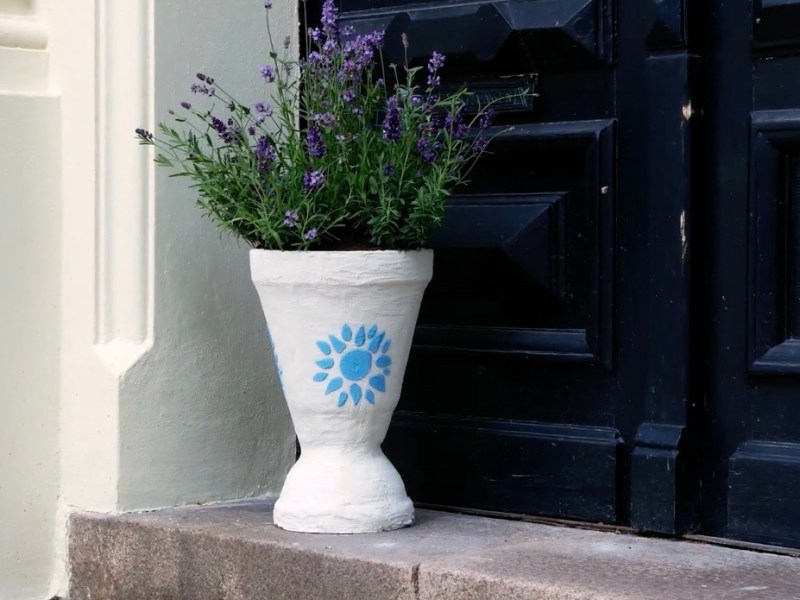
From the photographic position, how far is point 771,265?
7.64 ft

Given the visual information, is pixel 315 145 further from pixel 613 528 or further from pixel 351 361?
pixel 613 528

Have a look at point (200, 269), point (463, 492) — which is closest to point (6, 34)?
point (200, 269)

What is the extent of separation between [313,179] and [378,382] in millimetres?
375

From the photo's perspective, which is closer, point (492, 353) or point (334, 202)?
point (334, 202)

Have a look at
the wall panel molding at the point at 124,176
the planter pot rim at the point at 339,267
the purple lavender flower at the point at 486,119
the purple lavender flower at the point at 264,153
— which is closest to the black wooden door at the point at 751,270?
the purple lavender flower at the point at 486,119

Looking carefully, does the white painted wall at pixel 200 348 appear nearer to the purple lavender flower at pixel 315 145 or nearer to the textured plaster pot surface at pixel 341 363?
the textured plaster pot surface at pixel 341 363

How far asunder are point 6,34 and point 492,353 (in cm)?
114

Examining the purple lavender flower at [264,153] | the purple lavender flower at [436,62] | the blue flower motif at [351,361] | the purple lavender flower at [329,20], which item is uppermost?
the purple lavender flower at [329,20]

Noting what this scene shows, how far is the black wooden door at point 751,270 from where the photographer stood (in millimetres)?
2316

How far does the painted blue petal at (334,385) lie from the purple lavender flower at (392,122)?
16.8 inches

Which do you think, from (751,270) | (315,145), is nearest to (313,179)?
(315,145)

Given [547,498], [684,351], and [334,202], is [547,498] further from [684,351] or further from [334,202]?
[334,202]

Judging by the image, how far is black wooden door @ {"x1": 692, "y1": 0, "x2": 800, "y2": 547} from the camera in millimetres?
2316

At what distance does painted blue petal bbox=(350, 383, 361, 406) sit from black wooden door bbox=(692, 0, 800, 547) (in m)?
0.59
